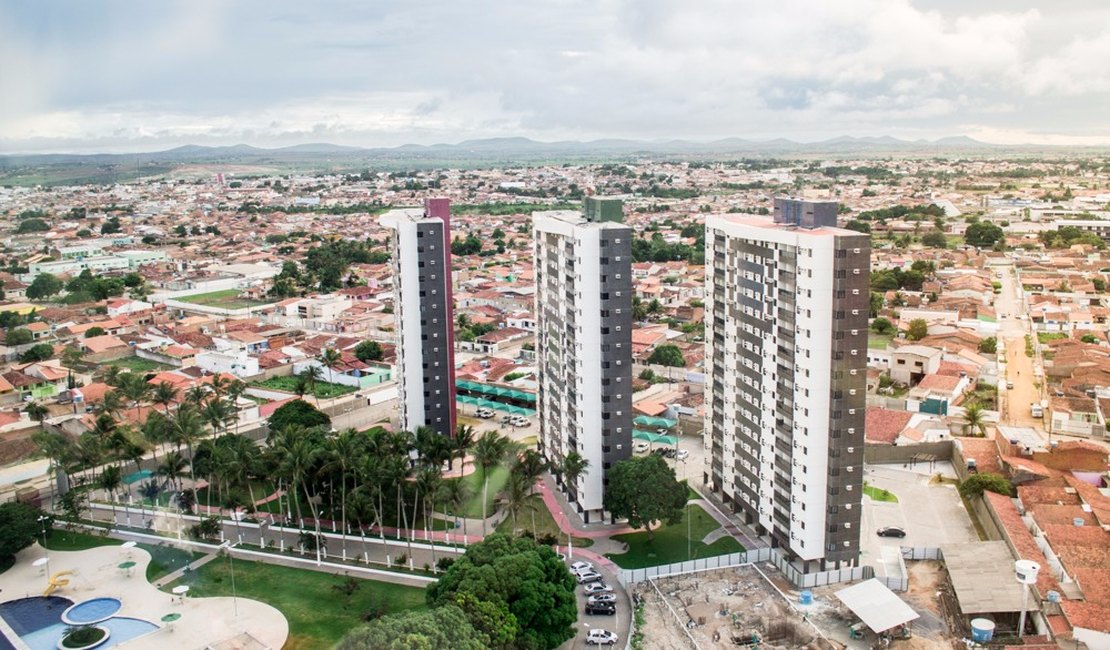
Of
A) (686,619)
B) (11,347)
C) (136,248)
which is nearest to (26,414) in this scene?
(11,347)

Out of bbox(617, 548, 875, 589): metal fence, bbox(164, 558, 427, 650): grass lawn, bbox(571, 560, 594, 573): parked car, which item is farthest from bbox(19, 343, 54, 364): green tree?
bbox(617, 548, 875, 589): metal fence

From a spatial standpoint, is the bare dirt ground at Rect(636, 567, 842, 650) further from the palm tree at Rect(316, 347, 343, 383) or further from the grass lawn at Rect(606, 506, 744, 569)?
the palm tree at Rect(316, 347, 343, 383)

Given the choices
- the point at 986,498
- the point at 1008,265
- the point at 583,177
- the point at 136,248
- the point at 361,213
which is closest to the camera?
the point at 986,498

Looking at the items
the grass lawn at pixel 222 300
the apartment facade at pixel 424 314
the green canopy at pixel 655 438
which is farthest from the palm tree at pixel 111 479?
the grass lawn at pixel 222 300

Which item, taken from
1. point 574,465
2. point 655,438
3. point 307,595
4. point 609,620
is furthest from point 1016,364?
point 307,595

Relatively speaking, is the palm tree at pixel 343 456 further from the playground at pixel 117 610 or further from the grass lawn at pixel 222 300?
the grass lawn at pixel 222 300

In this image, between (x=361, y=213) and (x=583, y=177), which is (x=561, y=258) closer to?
(x=361, y=213)

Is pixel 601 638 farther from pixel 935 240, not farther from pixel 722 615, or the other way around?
pixel 935 240

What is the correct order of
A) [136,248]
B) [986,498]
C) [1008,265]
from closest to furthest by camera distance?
[986,498], [1008,265], [136,248]

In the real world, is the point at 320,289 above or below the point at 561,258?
below
